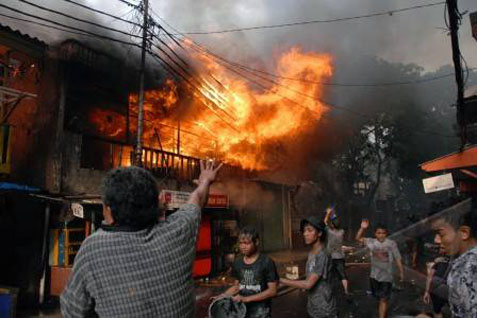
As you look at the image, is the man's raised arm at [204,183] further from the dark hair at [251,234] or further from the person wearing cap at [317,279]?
the person wearing cap at [317,279]

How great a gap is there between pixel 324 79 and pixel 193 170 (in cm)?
766

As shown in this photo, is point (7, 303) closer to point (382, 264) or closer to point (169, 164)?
point (169, 164)

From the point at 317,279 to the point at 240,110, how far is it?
42.8ft

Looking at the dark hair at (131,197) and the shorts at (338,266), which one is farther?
the shorts at (338,266)

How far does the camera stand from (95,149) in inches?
458

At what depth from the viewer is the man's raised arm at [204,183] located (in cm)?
214

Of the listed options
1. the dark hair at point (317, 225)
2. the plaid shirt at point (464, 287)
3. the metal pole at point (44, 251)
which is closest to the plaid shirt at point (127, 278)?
the plaid shirt at point (464, 287)

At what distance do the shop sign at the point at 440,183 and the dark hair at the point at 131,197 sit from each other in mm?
9425

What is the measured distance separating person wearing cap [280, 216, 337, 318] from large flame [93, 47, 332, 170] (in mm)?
10825

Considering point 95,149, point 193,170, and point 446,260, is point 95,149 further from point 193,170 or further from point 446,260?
point 446,260

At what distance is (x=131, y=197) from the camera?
67.4 inches

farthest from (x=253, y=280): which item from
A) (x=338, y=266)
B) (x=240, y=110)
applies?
(x=240, y=110)

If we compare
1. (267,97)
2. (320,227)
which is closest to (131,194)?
(320,227)

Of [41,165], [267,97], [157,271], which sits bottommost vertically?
[157,271]
